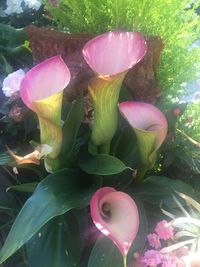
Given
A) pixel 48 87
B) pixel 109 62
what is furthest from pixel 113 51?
pixel 48 87

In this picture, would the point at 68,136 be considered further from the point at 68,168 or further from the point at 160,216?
the point at 160,216

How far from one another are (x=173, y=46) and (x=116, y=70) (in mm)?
173

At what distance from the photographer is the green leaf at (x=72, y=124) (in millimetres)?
736

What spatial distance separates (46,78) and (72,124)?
112 millimetres

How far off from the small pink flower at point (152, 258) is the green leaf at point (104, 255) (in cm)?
5

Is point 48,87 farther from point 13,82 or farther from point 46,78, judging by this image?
point 13,82

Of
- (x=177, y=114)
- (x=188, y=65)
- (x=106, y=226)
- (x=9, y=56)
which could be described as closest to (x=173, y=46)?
(x=188, y=65)

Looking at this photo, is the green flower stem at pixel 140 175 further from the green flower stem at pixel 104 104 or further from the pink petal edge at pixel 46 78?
the pink petal edge at pixel 46 78

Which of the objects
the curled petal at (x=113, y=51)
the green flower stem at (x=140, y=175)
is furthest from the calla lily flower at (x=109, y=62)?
the green flower stem at (x=140, y=175)

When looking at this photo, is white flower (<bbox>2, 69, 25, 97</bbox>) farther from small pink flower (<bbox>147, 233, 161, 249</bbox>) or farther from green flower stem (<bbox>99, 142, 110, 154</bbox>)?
small pink flower (<bbox>147, 233, 161, 249</bbox>)

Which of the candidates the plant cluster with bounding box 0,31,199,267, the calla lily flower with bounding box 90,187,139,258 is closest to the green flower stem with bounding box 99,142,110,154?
the plant cluster with bounding box 0,31,199,267

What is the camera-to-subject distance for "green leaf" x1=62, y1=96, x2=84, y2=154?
0.74 metres

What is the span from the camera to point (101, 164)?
71 centimetres

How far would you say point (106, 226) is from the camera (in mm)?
607
